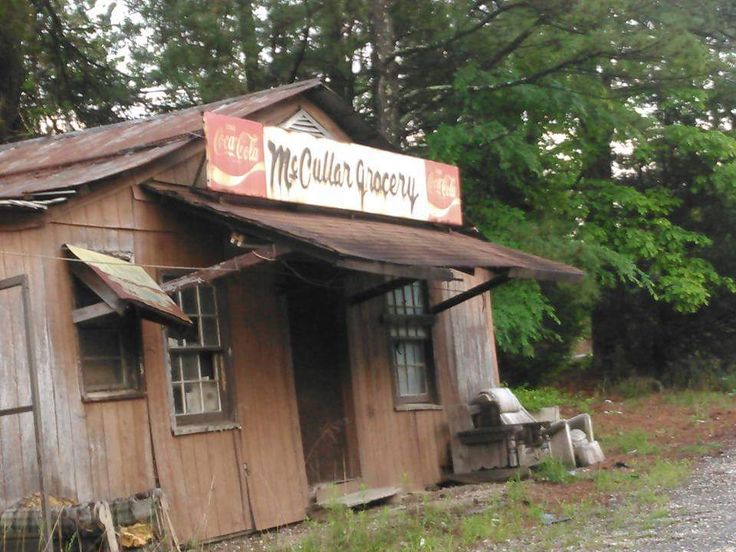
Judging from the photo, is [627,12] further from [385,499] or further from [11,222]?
[11,222]

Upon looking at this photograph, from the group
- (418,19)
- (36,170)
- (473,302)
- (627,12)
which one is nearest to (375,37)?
(418,19)

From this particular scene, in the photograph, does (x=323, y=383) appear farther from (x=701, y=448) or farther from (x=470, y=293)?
(x=701, y=448)

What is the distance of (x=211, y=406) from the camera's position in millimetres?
10312

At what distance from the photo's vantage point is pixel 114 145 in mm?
11094

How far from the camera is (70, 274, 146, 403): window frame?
8.91 m

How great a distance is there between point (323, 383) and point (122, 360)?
3.00 m

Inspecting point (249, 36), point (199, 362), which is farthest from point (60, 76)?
point (199, 362)

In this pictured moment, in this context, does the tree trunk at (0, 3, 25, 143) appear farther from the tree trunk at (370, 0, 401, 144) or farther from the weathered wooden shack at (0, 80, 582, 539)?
the weathered wooden shack at (0, 80, 582, 539)

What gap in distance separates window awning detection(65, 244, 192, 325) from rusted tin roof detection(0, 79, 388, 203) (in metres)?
0.66

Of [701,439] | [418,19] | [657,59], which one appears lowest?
[701,439]

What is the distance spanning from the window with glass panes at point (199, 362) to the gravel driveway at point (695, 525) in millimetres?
3890

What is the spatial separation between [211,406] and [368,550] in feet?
8.09

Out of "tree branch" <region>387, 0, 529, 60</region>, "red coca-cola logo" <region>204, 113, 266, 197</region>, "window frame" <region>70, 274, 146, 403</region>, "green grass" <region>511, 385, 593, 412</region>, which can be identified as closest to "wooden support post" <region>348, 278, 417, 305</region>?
"red coca-cola logo" <region>204, 113, 266, 197</region>

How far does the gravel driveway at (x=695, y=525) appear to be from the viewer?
8133mm
